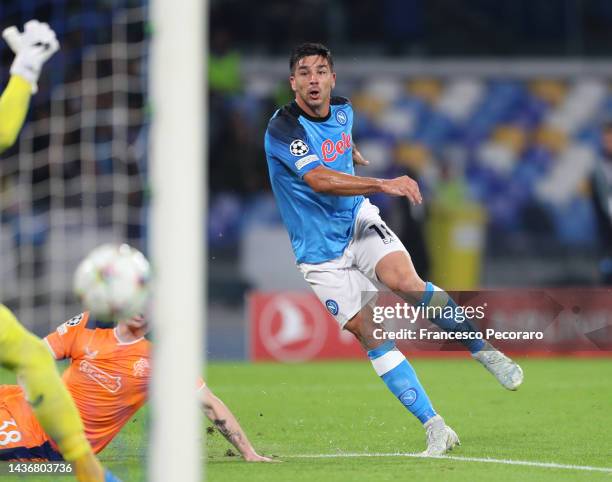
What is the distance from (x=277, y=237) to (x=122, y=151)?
4.93 metres

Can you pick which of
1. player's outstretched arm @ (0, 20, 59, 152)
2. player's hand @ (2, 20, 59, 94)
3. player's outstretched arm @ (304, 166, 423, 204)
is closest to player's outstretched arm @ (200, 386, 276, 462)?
player's outstretched arm @ (304, 166, 423, 204)

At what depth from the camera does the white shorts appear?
8.08 meters

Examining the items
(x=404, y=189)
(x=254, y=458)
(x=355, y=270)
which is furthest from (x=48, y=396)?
(x=355, y=270)

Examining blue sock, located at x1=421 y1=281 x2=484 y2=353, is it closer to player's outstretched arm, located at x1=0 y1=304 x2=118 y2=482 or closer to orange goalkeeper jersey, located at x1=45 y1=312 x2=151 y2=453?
orange goalkeeper jersey, located at x1=45 y1=312 x2=151 y2=453

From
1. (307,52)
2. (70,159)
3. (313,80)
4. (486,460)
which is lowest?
(486,460)

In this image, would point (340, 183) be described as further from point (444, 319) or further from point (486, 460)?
point (486, 460)

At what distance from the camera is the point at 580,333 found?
10086 mm

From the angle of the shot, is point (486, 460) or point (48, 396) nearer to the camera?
point (48, 396)

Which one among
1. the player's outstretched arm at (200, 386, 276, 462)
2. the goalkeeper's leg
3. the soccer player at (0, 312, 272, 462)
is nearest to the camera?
the goalkeeper's leg

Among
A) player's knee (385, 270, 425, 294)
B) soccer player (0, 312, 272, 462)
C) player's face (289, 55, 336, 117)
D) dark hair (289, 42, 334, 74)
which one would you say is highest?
dark hair (289, 42, 334, 74)

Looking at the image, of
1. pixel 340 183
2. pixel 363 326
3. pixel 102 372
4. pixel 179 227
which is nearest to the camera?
pixel 179 227

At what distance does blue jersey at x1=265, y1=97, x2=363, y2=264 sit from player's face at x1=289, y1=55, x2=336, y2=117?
0.37 ft

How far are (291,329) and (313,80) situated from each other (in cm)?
700

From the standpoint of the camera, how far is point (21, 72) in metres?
5.86
